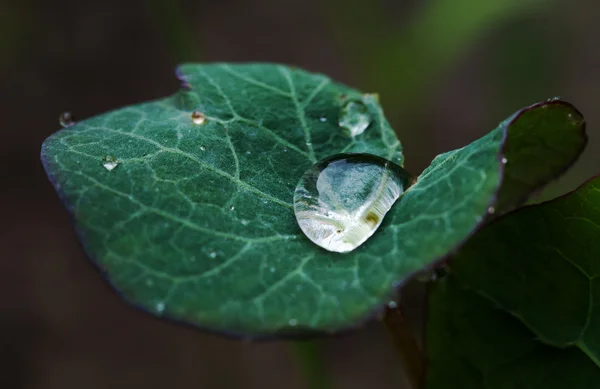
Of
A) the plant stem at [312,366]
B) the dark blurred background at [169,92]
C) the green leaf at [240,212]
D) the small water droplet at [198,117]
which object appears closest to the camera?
the green leaf at [240,212]

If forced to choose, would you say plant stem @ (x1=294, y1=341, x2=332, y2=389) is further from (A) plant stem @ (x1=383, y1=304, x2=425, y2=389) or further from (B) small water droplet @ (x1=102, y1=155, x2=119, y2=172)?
(B) small water droplet @ (x1=102, y1=155, x2=119, y2=172)

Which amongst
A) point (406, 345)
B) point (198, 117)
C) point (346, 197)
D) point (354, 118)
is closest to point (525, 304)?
point (406, 345)

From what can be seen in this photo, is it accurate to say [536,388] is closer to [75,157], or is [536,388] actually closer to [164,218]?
[164,218]

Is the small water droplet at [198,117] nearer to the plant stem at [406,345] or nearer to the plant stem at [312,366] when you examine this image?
the plant stem at [406,345]

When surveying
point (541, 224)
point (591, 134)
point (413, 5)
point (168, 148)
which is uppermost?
point (168, 148)

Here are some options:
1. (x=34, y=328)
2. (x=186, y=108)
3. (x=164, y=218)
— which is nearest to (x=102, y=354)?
(x=34, y=328)

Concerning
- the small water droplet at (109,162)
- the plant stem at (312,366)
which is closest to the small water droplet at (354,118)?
the small water droplet at (109,162)

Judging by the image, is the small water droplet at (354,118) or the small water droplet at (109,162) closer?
the small water droplet at (109,162)
